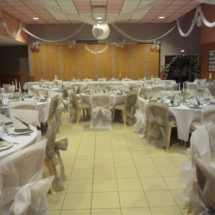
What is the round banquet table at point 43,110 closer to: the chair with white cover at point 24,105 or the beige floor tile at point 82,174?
the chair with white cover at point 24,105

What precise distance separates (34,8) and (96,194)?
24.3ft

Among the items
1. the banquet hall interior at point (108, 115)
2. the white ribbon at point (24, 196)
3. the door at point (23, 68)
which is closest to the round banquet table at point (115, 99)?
the banquet hall interior at point (108, 115)

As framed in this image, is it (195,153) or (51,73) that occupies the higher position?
(51,73)

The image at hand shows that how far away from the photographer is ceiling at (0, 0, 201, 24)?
727 cm

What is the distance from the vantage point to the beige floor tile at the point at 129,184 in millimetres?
2928

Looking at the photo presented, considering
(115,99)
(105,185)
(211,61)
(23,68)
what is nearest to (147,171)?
(105,185)

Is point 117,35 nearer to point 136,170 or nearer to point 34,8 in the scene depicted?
point 34,8

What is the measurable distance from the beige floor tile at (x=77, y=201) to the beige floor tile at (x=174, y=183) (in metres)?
1.08

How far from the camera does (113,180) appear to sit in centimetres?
313

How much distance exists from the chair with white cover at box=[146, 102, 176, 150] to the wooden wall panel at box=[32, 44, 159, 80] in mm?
7658

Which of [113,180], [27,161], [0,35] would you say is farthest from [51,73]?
[27,161]

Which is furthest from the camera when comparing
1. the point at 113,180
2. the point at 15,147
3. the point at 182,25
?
the point at 182,25

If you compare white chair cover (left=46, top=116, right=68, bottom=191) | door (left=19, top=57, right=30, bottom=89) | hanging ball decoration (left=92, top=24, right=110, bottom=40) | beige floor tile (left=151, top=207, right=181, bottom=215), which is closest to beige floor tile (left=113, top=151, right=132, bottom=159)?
white chair cover (left=46, top=116, right=68, bottom=191)

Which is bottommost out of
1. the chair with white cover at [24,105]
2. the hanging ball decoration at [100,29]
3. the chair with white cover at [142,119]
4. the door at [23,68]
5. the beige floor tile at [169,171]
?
the beige floor tile at [169,171]
